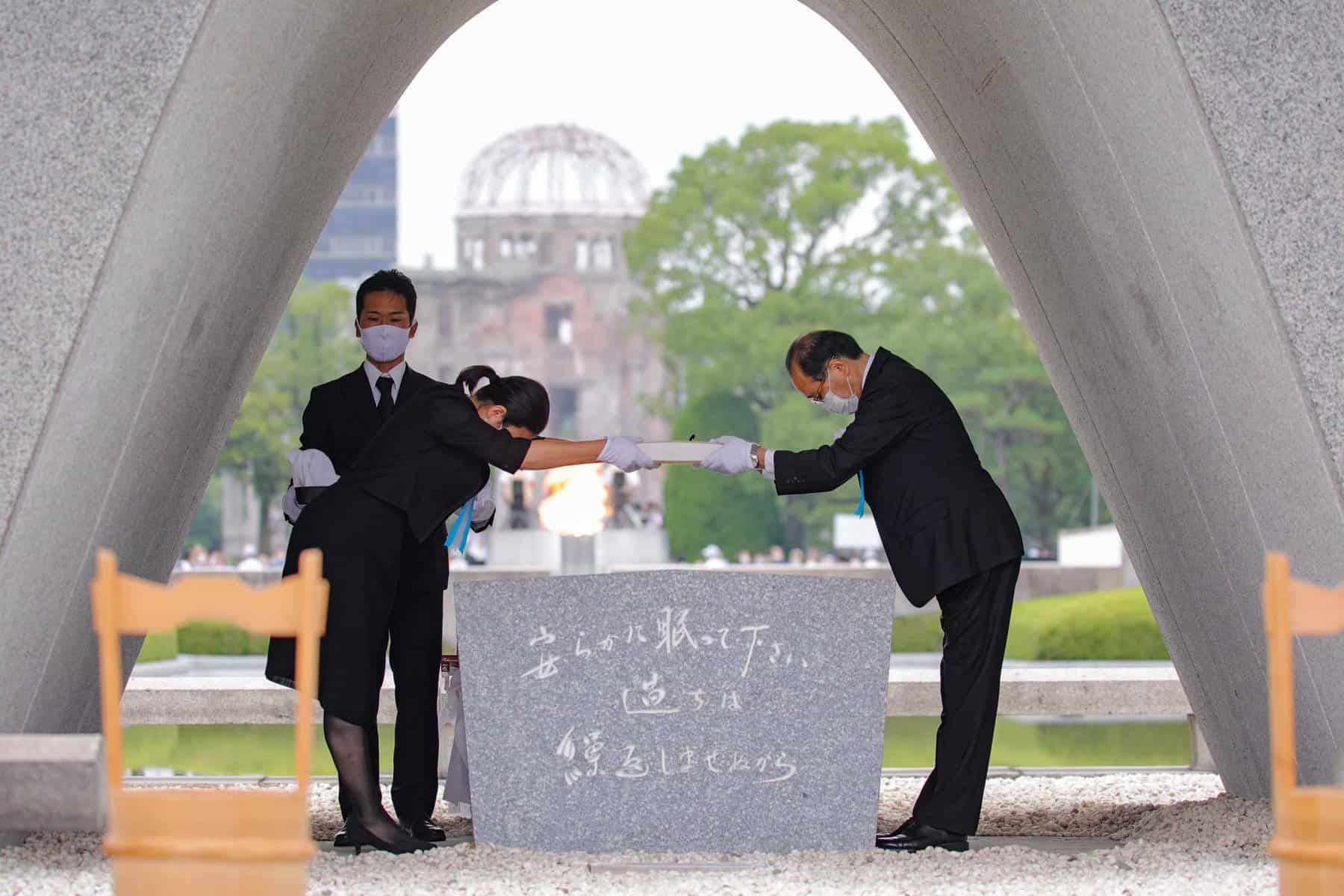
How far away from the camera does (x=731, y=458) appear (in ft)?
18.0

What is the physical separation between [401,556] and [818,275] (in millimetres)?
27882

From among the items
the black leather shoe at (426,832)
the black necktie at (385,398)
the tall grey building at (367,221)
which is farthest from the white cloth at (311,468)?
the tall grey building at (367,221)


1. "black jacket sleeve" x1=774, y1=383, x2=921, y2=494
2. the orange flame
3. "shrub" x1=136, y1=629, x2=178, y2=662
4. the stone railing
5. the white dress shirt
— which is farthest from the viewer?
"shrub" x1=136, y1=629, x2=178, y2=662

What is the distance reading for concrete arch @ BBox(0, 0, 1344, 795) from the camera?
14.7ft

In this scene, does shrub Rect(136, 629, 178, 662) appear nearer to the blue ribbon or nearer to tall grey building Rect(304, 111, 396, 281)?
the blue ribbon

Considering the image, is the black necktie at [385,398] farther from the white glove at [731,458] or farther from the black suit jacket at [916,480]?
the black suit jacket at [916,480]

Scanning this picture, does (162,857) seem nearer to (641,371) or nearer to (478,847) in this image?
(478,847)

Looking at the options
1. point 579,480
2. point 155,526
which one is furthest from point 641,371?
point 155,526

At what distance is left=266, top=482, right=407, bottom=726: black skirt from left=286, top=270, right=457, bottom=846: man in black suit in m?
0.10

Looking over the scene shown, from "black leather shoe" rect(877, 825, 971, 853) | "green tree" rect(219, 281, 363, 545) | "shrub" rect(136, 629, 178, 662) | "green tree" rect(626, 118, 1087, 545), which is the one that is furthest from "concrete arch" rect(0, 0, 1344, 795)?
"green tree" rect(219, 281, 363, 545)

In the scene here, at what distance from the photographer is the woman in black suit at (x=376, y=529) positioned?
196 inches

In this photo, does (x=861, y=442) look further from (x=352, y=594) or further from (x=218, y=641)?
(x=218, y=641)

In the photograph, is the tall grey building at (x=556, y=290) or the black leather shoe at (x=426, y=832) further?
the tall grey building at (x=556, y=290)

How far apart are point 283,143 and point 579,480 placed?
8.14 m
